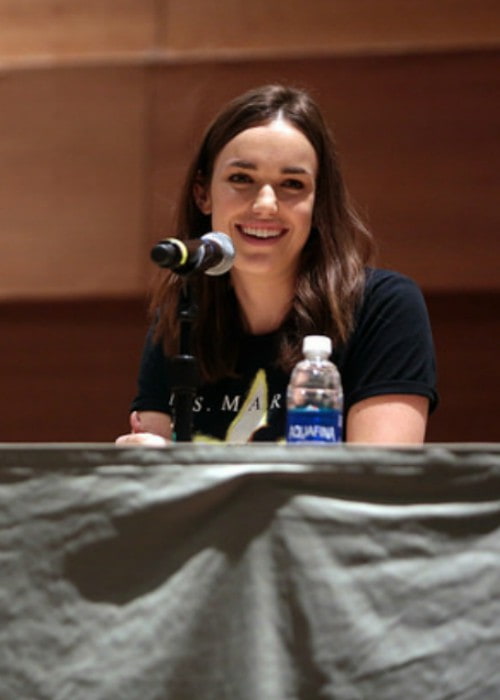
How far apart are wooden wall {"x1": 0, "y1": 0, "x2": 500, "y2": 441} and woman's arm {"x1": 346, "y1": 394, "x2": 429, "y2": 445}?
3.65 feet

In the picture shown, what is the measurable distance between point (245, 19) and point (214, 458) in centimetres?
221

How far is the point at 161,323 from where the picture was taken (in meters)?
2.06

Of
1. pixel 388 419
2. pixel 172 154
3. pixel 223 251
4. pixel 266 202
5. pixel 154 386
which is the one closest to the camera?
pixel 223 251

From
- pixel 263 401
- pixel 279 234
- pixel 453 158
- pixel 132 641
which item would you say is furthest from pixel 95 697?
pixel 453 158

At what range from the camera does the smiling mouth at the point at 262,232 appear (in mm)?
1962

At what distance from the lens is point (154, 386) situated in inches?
81.7

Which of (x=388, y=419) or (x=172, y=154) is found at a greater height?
(x=172, y=154)

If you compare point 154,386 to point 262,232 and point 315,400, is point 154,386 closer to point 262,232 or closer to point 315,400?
point 262,232

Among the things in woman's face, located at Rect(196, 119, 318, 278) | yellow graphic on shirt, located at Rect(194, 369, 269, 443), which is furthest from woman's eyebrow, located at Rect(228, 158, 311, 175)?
yellow graphic on shirt, located at Rect(194, 369, 269, 443)

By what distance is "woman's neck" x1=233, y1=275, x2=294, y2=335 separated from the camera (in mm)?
1981

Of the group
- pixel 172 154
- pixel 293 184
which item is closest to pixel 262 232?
pixel 293 184

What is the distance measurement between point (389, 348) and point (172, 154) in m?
1.37

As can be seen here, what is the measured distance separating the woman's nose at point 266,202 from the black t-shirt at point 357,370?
20 cm

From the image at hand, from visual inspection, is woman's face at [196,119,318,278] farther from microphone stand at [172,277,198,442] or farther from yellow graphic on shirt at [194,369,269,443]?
microphone stand at [172,277,198,442]
